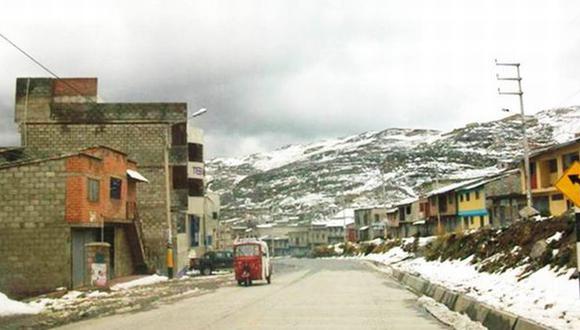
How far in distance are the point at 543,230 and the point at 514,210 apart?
49.1m

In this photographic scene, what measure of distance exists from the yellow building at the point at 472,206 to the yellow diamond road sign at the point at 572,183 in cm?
6390

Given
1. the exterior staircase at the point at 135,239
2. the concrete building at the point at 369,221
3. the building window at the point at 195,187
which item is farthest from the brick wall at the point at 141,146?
the concrete building at the point at 369,221

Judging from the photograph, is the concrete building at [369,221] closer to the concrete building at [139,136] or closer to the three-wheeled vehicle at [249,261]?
the concrete building at [139,136]

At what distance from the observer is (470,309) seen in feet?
55.8

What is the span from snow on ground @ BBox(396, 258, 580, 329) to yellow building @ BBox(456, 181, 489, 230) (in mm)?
51245

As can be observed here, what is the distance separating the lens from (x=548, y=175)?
5803cm

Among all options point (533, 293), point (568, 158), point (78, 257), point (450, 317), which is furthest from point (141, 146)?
point (533, 293)

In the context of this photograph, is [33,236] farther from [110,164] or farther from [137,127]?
[137,127]

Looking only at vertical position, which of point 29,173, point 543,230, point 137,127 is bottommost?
point 543,230

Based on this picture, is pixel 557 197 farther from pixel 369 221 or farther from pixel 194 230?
pixel 369 221

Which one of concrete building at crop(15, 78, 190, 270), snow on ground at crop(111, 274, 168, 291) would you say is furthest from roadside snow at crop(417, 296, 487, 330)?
concrete building at crop(15, 78, 190, 270)

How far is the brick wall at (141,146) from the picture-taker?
167 feet

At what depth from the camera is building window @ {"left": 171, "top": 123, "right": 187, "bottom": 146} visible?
54.2m

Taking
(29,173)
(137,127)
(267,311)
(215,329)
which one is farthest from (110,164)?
(215,329)
